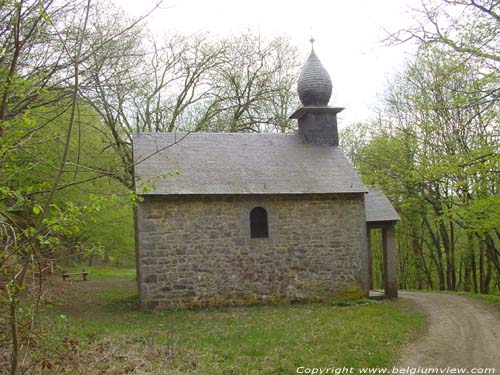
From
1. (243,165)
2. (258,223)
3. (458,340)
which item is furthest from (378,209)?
(458,340)

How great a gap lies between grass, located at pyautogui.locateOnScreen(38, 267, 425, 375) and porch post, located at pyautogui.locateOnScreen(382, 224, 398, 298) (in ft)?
2.51

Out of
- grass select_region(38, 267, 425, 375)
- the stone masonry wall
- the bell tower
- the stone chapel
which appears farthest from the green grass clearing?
the bell tower

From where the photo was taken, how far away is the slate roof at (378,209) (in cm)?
1430

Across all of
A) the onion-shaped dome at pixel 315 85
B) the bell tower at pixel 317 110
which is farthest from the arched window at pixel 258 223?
the onion-shaped dome at pixel 315 85

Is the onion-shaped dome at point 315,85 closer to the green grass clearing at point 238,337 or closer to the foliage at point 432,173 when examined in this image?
the foliage at point 432,173

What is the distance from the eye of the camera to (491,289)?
22.5m

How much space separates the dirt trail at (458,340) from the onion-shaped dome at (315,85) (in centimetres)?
752

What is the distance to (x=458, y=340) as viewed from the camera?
8844 millimetres

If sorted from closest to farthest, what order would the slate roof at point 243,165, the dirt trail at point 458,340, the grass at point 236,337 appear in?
the grass at point 236,337
the dirt trail at point 458,340
the slate roof at point 243,165

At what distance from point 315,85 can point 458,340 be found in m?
9.57

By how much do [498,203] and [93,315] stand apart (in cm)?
1057

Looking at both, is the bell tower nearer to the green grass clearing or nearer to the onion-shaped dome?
the onion-shaped dome

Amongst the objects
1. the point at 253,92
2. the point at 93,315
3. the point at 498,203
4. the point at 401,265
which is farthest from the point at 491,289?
the point at 93,315

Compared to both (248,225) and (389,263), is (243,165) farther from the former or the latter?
(389,263)
